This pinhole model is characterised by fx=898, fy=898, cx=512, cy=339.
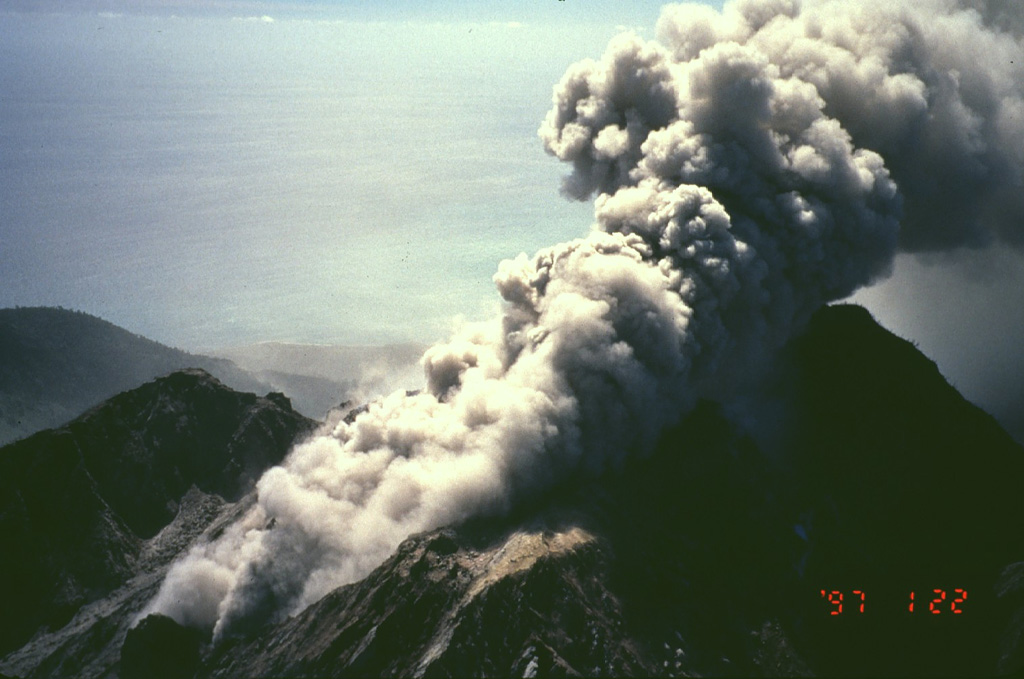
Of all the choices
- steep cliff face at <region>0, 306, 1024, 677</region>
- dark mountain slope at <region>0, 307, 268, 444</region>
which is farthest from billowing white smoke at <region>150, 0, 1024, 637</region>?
dark mountain slope at <region>0, 307, 268, 444</region>

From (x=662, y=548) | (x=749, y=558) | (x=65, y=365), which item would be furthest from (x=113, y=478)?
(x=65, y=365)

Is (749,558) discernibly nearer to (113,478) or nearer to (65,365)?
(113,478)

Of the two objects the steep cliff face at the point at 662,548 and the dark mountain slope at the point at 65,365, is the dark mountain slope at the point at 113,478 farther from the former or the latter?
the dark mountain slope at the point at 65,365

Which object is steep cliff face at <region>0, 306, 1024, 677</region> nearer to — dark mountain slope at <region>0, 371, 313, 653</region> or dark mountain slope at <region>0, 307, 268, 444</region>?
dark mountain slope at <region>0, 371, 313, 653</region>

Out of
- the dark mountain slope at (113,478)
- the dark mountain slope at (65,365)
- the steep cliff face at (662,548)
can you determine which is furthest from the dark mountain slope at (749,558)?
the dark mountain slope at (65,365)

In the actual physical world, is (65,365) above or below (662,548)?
below
